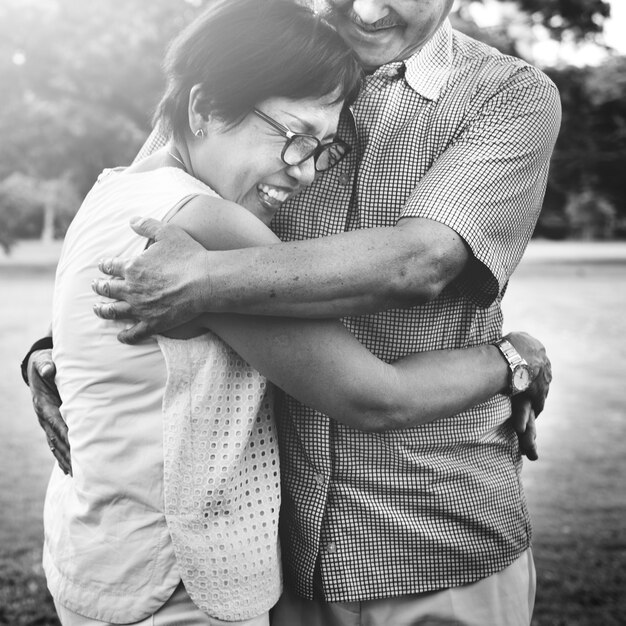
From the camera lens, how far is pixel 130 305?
1723 millimetres

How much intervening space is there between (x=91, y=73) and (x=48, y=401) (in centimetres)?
1373

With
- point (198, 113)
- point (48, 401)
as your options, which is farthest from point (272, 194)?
point (48, 401)

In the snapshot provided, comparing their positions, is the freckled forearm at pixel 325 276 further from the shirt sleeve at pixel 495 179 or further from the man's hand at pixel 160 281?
the shirt sleeve at pixel 495 179

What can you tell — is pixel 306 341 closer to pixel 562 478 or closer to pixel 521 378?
pixel 521 378

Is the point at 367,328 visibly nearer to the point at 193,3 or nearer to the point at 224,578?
the point at 224,578

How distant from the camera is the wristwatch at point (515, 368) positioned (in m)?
2.20

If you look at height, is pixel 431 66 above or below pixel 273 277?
above

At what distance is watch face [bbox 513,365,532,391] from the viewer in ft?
7.24

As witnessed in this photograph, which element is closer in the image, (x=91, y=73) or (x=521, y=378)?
(x=521, y=378)

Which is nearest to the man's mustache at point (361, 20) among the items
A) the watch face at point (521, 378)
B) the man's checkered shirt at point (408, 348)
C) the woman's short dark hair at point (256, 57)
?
the man's checkered shirt at point (408, 348)

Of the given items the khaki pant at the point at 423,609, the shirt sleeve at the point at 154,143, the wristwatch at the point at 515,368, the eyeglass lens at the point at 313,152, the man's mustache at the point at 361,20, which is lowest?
the khaki pant at the point at 423,609

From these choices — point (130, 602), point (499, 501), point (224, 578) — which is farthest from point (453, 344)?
point (130, 602)

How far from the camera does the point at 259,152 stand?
1938mm

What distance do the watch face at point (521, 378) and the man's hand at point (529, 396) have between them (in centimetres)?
6
